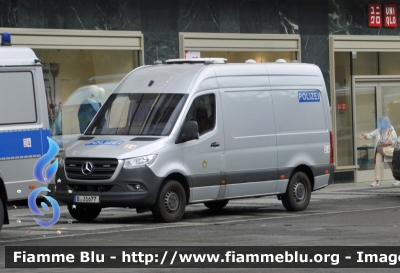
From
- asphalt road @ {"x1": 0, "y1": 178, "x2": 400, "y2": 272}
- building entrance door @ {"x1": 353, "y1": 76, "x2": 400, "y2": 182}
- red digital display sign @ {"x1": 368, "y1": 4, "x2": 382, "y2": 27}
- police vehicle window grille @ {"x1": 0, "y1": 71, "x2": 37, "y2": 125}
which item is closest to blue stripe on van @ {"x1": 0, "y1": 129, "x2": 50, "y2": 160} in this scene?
police vehicle window grille @ {"x1": 0, "y1": 71, "x2": 37, "y2": 125}

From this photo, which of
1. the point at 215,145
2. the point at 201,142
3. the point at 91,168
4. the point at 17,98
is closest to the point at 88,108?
the point at 215,145

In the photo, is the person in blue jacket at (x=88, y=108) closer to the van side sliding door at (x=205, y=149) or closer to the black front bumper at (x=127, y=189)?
the van side sliding door at (x=205, y=149)

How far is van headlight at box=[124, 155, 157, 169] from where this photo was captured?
1457 centimetres

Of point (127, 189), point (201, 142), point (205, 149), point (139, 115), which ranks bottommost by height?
→ point (127, 189)

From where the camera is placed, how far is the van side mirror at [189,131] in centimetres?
1521

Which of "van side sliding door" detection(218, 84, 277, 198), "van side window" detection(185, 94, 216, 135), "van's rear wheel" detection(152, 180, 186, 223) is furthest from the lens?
"van side sliding door" detection(218, 84, 277, 198)

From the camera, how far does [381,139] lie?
2356 cm

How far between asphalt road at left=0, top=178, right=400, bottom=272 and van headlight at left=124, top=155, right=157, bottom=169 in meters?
0.91

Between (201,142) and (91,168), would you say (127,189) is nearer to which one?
(91,168)

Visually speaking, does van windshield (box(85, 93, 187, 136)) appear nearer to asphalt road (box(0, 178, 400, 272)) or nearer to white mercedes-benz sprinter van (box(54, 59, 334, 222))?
white mercedes-benz sprinter van (box(54, 59, 334, 222))

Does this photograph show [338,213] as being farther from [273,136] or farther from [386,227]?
[386,227]

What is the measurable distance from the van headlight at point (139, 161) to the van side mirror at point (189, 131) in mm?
685

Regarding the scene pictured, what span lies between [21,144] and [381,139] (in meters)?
12.3

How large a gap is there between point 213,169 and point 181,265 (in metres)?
5.92
